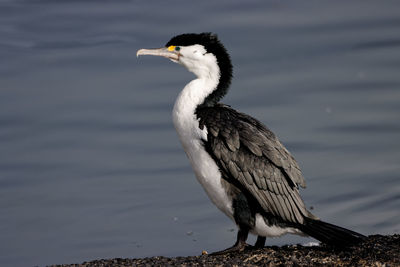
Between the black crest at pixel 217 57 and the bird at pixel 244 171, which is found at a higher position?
the black crest at pixel 217 57

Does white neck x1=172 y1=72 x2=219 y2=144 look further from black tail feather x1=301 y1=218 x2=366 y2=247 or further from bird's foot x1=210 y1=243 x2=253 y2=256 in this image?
black tail feather x1=301 y1=218 x2=366 y2=247

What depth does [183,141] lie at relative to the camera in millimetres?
7305

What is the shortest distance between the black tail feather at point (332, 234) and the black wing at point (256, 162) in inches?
6.0

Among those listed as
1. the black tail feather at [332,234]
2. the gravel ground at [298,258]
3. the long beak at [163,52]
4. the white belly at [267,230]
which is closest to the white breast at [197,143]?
the white belly at [267,230]

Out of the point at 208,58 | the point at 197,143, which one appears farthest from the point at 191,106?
the point at 208,58

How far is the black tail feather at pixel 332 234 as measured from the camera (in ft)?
22.7

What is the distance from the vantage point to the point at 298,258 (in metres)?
6.60

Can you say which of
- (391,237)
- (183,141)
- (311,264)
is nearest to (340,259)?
(311,264)

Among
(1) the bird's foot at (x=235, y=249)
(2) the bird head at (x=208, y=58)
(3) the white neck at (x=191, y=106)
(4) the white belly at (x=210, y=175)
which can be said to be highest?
(2) the bird head at (x=208, y=58)

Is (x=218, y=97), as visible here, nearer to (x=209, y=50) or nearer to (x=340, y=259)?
(x=209, y=50)

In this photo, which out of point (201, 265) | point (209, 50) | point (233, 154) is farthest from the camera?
point (209, 50)

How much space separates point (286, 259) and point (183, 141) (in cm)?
169

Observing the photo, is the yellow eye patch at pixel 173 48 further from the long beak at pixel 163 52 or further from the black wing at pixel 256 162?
the black wing at pixel 256 162

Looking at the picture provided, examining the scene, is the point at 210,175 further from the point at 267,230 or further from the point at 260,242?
the point at 260,242
